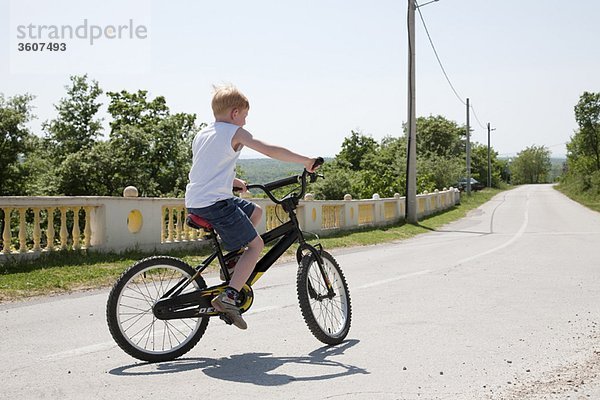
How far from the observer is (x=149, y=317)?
14.5 ft

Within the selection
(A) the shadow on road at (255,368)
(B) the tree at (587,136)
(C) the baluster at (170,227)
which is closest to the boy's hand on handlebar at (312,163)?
(A) the shadow on road at (255,368)

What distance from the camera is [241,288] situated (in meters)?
4.35

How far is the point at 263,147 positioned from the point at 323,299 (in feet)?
4.32

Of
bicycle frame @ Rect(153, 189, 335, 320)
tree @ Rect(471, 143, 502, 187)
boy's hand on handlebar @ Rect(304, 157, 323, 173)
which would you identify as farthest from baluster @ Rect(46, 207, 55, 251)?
tree @ Rect(471, 143, 502, 187)

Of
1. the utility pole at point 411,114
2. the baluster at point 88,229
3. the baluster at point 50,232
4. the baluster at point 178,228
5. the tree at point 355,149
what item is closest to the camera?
the baluster at point 50,232

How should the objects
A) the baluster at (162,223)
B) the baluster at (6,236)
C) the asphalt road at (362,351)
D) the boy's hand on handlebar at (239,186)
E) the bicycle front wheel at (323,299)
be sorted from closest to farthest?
the asphalt road at (362,351) → the bicycle front wheel at (323,299) → the boy's hand on handlebar at (239,186) → the baluster at (6,236) → the baluster at (162,223)

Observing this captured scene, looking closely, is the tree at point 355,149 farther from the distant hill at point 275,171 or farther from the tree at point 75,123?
the distant hill at point 275,171

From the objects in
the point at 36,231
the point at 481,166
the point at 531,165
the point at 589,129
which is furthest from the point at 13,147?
the point at 531,165

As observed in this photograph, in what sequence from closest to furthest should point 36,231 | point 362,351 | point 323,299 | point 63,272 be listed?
point 362,351, point 323,299, point 63,272, point 36,231

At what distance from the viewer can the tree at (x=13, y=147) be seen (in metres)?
43.9

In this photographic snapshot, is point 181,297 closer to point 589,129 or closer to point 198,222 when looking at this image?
point 198,222

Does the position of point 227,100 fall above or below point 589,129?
below

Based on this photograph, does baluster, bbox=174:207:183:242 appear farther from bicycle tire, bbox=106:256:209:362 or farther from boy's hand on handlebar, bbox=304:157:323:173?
boy's hand on handlebar, bbox=304:157:323:173

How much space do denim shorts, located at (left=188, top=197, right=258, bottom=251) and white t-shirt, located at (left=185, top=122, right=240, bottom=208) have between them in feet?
0.14
